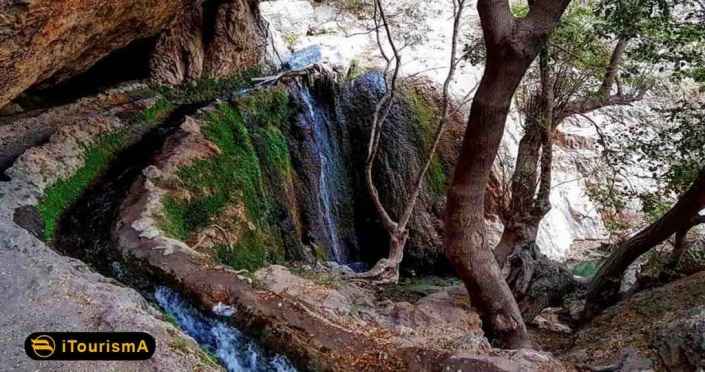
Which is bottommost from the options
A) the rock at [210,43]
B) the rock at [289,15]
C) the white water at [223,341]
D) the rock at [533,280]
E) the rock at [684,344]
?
the white water at [223,341]

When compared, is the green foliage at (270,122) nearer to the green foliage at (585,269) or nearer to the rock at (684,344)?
the rock at (684,344)

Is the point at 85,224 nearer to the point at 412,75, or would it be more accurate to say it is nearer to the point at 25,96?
the point at 25,96

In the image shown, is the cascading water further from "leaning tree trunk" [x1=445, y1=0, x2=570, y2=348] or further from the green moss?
"leaning tree trunk" [x1=445, y1=0, x2=570, y2=348]

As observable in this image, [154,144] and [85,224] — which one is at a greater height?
[154,144]

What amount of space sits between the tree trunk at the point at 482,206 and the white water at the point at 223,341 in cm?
210

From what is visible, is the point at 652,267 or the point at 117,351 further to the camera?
the point at 652,267

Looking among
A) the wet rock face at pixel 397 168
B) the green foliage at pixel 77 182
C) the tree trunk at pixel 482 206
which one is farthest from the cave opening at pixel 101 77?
the tree trunk at pixel 482 206

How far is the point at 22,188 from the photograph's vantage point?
659cm

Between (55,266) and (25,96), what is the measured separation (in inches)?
225

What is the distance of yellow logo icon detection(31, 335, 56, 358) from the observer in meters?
3.68

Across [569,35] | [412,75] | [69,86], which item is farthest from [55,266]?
[412,75]

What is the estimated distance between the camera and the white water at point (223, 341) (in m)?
4.65

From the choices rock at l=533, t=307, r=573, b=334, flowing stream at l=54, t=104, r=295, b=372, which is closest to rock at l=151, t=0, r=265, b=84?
flowing stream at l=54, t=104, r=295, b=372

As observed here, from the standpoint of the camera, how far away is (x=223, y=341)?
16.0 ft
